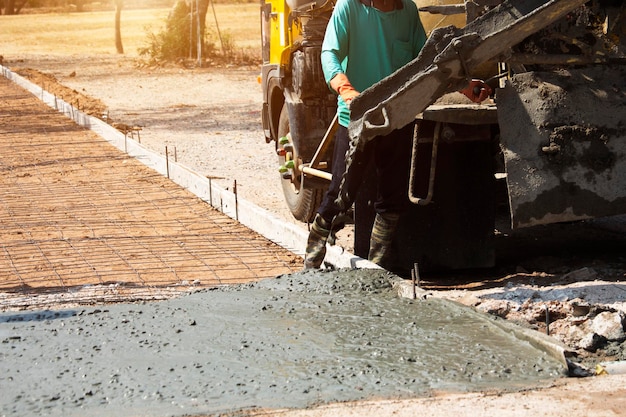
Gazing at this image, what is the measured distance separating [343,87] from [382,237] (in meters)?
0.96

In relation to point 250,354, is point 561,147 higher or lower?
higher

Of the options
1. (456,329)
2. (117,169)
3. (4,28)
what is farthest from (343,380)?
(4,28)

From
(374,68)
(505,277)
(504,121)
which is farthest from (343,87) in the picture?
(505,277)

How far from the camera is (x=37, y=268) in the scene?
6.88 m

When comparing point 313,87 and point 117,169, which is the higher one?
point 313,87

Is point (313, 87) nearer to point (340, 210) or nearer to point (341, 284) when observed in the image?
point (340, 210)

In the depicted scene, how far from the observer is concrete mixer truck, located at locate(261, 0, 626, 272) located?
5547 millimetres

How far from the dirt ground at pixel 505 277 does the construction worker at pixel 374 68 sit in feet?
2.14

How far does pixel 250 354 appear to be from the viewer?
4.76 meters

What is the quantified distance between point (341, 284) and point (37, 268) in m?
2.17

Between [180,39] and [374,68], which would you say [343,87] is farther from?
[180,39]

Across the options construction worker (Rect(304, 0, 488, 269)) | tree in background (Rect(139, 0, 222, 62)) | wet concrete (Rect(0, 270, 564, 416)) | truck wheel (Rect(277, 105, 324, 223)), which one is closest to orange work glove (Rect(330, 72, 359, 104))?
construction worker (Rect(304, 0, 488, 269))

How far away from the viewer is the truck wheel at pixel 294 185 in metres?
8.25

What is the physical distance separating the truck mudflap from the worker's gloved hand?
18 cm
